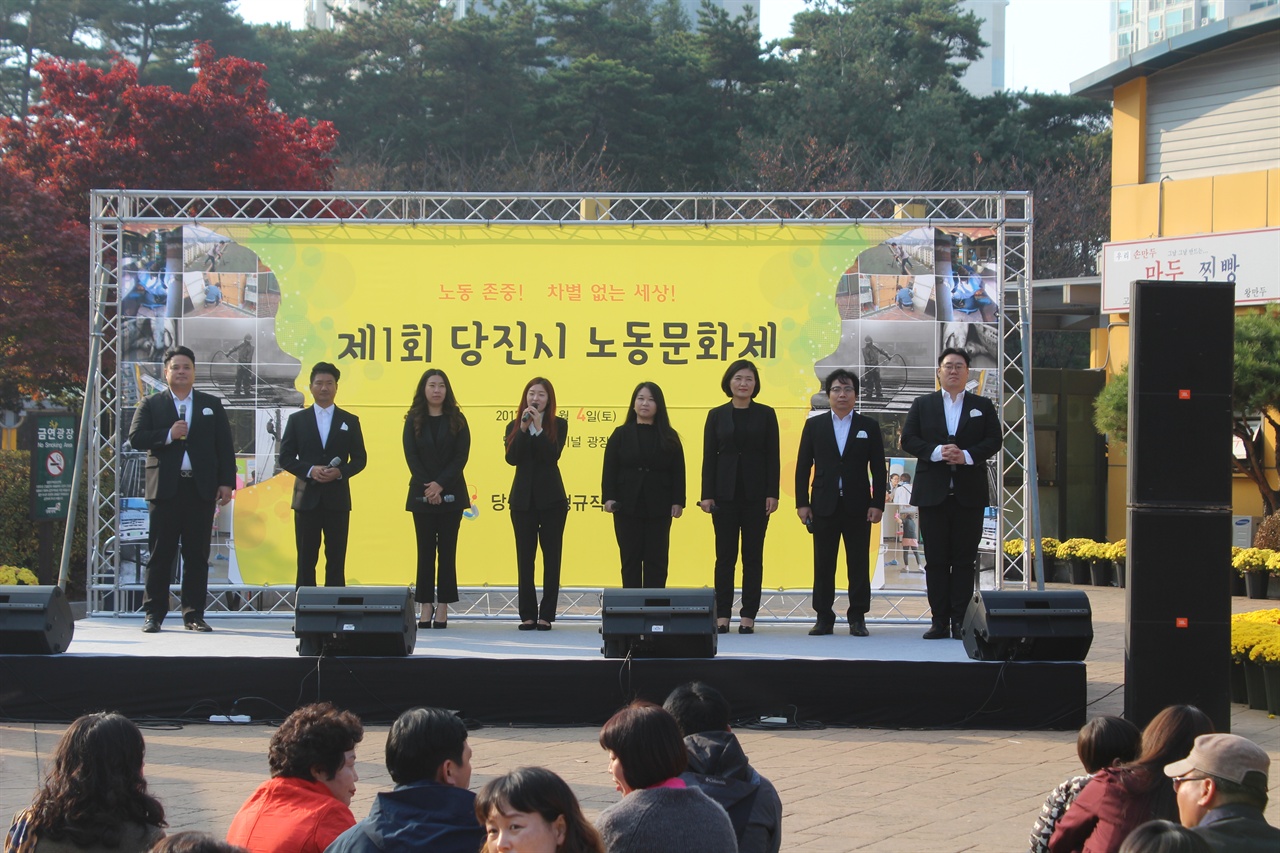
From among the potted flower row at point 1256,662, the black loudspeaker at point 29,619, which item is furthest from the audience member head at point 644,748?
the potted flower row at point 1256,662

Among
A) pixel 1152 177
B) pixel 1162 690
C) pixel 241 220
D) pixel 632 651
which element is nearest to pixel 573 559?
pixel 632 651

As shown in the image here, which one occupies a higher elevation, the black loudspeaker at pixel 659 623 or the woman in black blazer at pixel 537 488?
the woman in black blazer at pixel 537 488

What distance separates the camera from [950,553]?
733 centimetres

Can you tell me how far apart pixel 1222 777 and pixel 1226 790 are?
30 mm

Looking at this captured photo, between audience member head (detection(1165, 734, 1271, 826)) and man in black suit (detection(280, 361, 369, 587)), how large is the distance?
5.50m

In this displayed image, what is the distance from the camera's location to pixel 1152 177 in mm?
15859

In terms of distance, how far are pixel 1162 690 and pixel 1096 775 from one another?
7.21ft

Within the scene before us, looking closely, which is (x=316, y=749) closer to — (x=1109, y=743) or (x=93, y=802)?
(x=93, y=802)

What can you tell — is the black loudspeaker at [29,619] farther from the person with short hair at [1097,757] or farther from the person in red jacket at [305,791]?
the person with short hair at [1097,757]

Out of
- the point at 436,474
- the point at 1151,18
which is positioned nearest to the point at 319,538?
the point at 436,474

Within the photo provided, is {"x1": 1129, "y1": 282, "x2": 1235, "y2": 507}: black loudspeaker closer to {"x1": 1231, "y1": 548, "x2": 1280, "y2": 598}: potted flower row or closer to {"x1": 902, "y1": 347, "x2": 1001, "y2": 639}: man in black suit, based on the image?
{"x1": 902, "y1": 347, "x2": 1001, "y2": 639}: man in black suit

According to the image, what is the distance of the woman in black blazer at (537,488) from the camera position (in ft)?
25.0

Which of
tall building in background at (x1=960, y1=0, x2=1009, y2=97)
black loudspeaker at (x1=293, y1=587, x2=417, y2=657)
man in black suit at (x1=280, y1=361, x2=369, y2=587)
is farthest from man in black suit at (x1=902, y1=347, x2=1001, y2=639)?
tall building in background at (x1=960, y1=0, x2=1009, y2=97)

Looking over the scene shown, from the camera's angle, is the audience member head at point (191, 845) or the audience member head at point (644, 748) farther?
the audience member head at point (644, 748)
